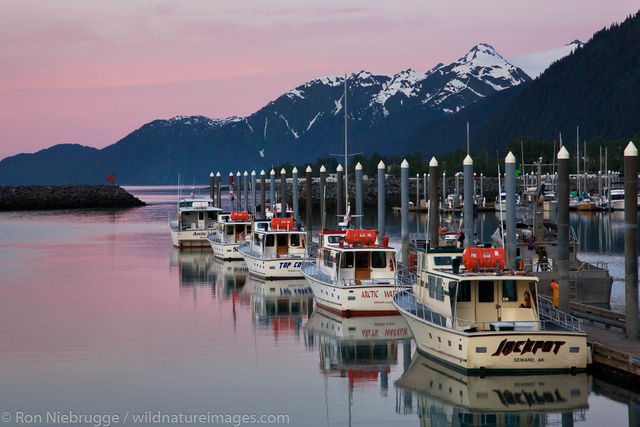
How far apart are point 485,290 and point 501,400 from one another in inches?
143

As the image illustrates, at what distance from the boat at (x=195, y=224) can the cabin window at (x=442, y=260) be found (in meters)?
45.6

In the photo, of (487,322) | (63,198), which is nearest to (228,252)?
(487,322)

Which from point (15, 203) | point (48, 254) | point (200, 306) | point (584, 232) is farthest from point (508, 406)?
point (15, 203)

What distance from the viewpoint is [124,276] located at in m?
58.1

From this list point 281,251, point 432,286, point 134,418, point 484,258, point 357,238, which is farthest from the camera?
point 281,251

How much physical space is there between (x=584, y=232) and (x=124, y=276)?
53.7 m

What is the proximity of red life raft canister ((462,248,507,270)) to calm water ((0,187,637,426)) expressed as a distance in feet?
11.9

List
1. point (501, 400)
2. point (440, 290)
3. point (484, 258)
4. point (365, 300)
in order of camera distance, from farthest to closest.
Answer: point (365, 300) < point (440, 290) < point (484, 258) < point (501, 400)

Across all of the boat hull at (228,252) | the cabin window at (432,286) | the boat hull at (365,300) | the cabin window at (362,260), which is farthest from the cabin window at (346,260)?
the boat hull at (228,252)

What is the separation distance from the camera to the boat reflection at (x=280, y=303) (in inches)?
1489

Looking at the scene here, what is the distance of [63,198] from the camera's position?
177 meters

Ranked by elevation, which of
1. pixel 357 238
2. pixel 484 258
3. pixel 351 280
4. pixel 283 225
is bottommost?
pixel 351 280

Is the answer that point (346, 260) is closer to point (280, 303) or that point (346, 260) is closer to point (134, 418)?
point (280, 303)

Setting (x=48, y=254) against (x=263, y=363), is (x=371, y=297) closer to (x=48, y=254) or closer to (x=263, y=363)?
(x=263, y=363)
